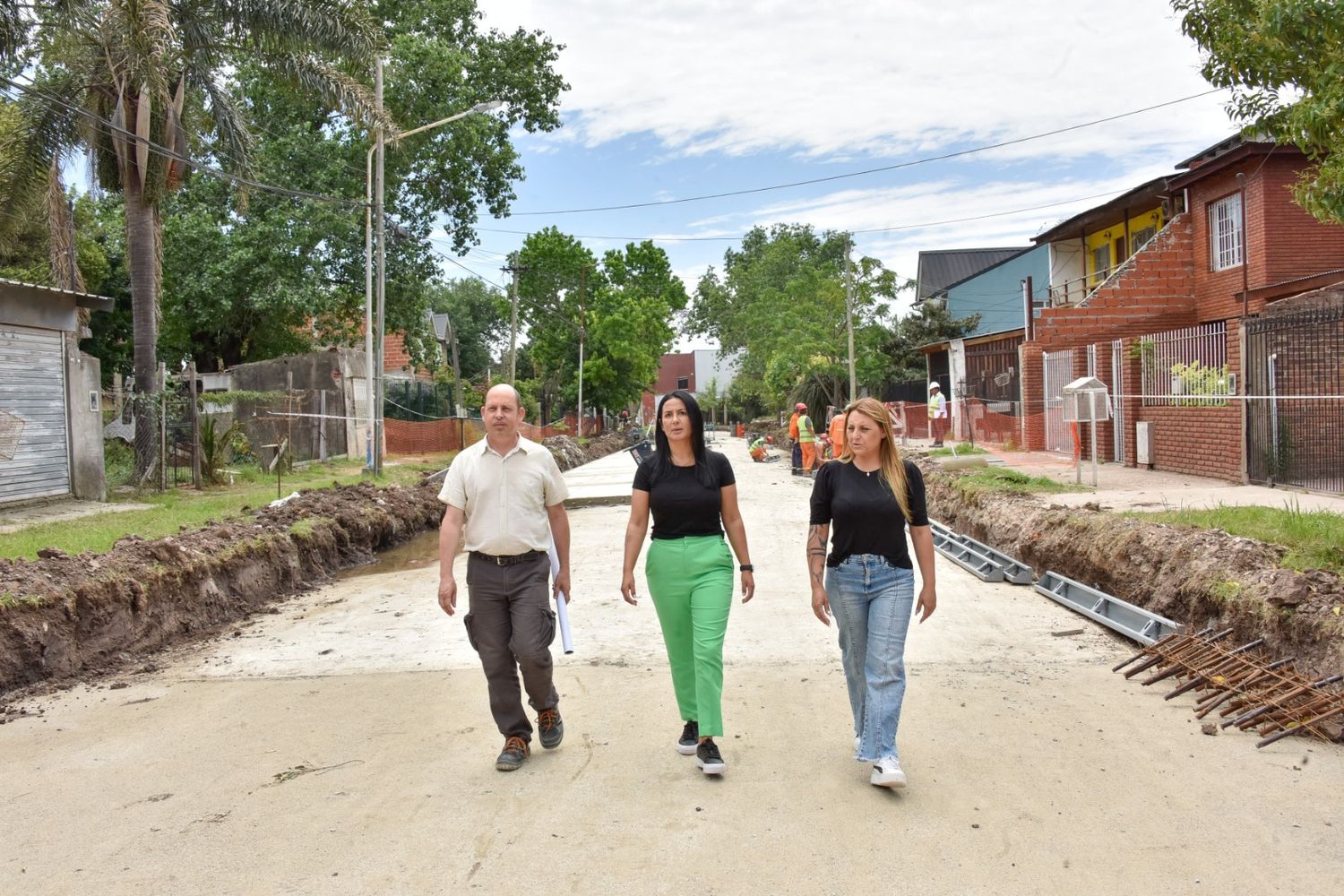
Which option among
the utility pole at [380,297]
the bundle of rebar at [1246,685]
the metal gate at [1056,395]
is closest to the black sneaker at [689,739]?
the bundle of rebar at [1246,685]

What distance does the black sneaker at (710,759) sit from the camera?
16.3 feet

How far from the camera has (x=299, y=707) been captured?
21.5 feet

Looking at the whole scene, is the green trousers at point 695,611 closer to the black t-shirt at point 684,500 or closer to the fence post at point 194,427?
the black t-shirt at point 684,500

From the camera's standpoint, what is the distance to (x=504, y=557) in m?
5.36

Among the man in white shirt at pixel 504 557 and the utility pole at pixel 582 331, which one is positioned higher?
the utility pole at pixel 582 331

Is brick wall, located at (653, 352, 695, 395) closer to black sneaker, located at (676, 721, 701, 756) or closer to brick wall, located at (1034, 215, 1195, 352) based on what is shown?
brick wall, located at (1034, 215, 1195, 352)

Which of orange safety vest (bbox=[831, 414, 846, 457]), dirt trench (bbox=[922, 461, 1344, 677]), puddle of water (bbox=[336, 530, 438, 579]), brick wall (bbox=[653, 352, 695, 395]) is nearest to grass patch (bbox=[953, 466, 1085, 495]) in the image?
dirt trench (bbox=[922, 461, 1344, 677])

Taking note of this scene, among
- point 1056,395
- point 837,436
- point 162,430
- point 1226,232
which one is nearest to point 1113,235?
point 1056,395

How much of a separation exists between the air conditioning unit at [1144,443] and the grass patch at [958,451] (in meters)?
5.10

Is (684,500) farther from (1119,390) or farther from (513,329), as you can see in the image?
(513,329)

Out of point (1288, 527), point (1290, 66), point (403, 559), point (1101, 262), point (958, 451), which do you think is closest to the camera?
point (1290, 66)

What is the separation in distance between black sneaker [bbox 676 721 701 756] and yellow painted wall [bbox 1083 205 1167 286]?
22442 millimetres

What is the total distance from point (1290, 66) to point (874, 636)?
543 cm

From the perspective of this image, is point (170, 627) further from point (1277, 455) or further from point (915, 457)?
point (915, 457)
